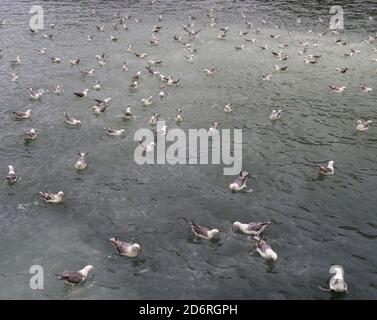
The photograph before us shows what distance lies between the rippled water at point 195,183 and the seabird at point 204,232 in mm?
437

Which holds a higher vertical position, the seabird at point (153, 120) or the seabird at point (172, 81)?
the seabird at point (172, 81)

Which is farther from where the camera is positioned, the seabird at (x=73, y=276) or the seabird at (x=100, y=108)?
the seabird at (x=100, y=108)

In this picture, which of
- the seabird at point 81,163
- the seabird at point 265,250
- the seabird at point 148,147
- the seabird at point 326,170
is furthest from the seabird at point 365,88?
the seabird at point 81,163

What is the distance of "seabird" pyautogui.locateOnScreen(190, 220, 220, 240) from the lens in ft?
79.9

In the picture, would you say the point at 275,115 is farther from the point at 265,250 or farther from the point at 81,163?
the point at 265,250

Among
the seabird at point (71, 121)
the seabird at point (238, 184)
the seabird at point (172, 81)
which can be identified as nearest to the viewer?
the seabird at point (238, 184)

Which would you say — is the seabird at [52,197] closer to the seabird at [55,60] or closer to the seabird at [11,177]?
the seabird at [11,177]

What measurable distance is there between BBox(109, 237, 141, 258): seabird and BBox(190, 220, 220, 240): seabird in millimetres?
3128

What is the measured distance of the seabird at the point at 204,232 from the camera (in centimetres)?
2434

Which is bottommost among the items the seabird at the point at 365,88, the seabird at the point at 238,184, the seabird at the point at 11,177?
the seabird at the point at 238,184

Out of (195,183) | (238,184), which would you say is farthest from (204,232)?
(195,183)

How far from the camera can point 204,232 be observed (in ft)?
80.0
